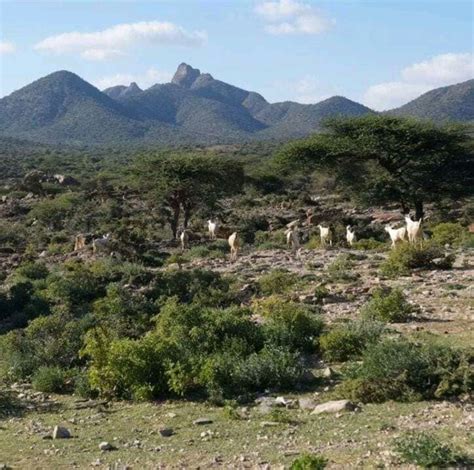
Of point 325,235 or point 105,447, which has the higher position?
point 325,235

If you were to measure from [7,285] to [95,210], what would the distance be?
16.5 meters

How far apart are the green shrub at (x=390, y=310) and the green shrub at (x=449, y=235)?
8986 millimetres

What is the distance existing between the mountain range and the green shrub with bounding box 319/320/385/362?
105 metres

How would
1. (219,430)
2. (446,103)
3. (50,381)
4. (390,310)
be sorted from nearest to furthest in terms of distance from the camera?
1. (219,430)
2. (50,381)
3. (390,310)
4. (446,103)

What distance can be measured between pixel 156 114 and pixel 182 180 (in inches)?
5747

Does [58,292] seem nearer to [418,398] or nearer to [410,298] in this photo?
[410,298]

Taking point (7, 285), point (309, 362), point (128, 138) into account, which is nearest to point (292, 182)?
point (7, 285)

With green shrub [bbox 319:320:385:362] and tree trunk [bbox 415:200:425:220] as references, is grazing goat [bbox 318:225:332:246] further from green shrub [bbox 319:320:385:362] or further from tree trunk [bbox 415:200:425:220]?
green shrub [bbox 319:320:385:362]

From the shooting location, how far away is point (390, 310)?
10602 millimetres

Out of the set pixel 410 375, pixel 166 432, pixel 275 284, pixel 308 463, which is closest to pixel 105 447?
pixel 166 432

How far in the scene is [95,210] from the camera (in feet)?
105

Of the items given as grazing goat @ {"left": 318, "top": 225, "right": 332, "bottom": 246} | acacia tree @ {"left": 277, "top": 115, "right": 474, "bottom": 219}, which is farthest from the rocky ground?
acacia tree @ {"left": 277, "top": 115, "right": 474, "bottom": 219}

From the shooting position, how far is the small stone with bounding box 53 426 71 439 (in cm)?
707

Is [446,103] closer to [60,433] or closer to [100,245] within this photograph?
[100,245]
